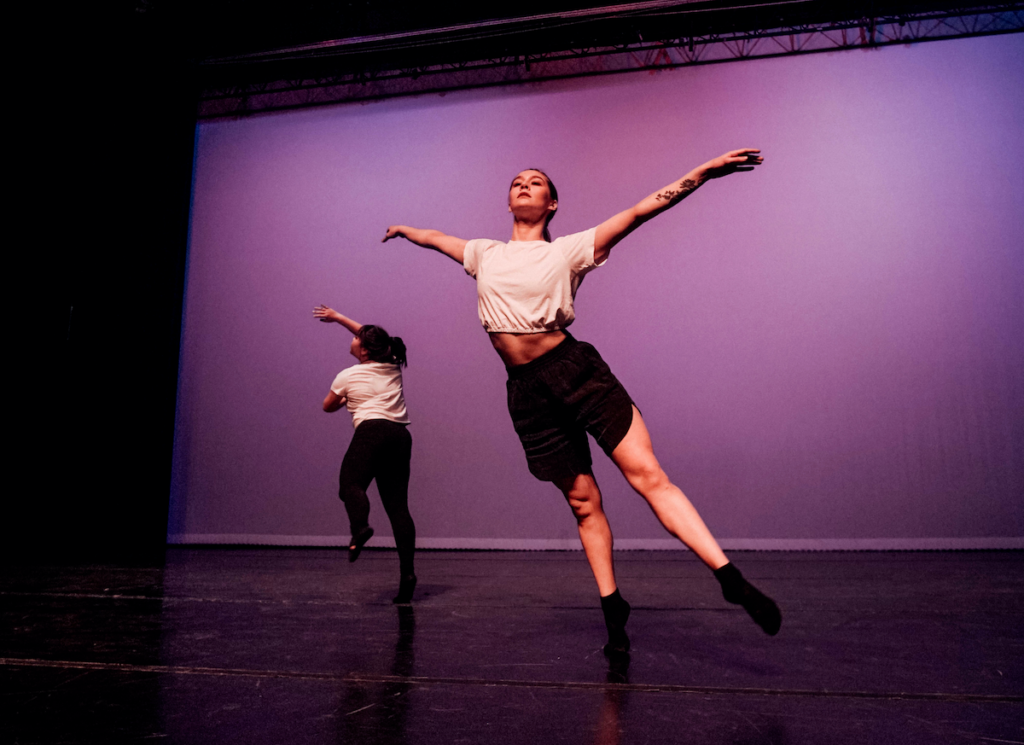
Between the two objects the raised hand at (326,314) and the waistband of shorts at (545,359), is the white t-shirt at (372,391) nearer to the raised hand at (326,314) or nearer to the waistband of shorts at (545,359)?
the raised hand at (326,314)

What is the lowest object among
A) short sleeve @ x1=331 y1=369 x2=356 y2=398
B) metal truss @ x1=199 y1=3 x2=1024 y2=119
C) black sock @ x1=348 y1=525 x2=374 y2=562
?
black sock @ x1=348 y1=525 x2=374 y2=562

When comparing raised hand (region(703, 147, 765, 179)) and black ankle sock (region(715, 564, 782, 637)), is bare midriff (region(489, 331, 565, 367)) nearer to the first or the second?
raised hand (region(703, 147, 765, 179))

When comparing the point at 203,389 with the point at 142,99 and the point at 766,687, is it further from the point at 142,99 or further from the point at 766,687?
the point at 766,687

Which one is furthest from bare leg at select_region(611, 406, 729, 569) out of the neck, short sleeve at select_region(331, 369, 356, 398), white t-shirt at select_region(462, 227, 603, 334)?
short sleeve at select_region(331, 369, 356, 398)

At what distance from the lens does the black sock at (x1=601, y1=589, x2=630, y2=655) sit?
69.1 inches

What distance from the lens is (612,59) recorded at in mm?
5480

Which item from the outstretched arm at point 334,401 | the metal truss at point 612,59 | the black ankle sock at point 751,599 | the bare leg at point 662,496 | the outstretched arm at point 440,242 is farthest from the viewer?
the metal truss at point 612,59

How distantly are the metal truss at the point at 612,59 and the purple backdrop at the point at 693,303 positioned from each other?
143mm

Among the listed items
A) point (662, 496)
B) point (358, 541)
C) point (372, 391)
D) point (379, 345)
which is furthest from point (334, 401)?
point (662, 496)

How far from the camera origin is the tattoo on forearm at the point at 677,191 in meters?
1.63

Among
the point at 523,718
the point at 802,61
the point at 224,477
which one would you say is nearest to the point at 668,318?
the point at 802,61

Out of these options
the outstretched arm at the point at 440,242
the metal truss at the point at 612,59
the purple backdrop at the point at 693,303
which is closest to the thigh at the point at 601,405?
the outstretched arm at the point at 440,242

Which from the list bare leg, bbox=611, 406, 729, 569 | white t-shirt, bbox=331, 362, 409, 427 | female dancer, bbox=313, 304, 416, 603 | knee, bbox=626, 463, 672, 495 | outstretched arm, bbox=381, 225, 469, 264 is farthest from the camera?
white t-shirt, bbox=331, 362, 409, 427

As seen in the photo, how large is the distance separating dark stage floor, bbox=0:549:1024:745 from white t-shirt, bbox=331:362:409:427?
2.53 feet
